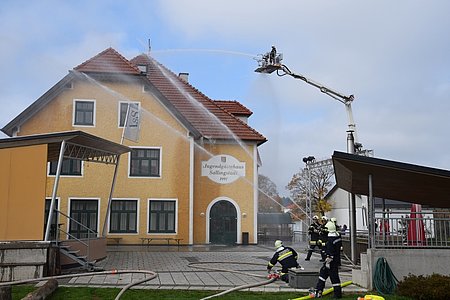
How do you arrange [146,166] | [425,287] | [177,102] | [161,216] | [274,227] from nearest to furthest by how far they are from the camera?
[425,287] < [161,216] < [146,166] < [177,102] < [274,227]

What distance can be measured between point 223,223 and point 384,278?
800 inches

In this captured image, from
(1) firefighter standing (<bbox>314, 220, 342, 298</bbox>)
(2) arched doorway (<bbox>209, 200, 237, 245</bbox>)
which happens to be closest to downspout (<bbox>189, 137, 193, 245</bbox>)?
(2) arched doorway (<bbox>209, 200, 237, 245</bbox>)

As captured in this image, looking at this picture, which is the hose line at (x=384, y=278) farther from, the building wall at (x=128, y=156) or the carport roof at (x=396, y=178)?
the building wall at (x=128, y=156)

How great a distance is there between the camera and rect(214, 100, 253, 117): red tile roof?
38.3 m

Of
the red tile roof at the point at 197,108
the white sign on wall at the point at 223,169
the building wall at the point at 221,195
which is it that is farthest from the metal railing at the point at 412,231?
the red tile roof at the point at 197,108

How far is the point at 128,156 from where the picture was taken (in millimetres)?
31688

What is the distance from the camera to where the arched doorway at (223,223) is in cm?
3322

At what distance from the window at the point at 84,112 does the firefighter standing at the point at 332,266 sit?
851 inches

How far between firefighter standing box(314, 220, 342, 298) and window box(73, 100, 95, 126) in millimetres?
21615

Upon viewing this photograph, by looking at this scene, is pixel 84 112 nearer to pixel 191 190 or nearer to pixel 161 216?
pixel 161 216

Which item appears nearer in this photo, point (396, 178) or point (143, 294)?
point (143, 294)

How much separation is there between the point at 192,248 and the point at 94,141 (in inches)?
538

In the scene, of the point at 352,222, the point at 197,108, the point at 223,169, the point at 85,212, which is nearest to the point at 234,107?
the point at 197,108

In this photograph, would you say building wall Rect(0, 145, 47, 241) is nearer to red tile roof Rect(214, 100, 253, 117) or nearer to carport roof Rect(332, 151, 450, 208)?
carport roof Rect(332, 151, 450, 208)
